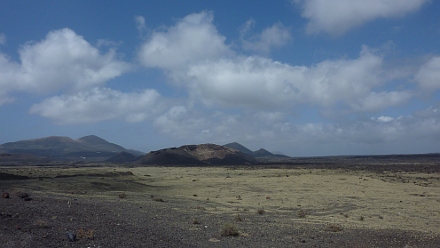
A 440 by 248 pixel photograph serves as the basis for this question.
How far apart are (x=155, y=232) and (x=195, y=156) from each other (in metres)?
115

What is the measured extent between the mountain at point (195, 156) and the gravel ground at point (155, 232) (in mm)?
101174

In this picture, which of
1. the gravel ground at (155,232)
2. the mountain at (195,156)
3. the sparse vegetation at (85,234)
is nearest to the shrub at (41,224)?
the gravel ground at (155,232)

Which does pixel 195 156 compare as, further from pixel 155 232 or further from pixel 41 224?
pixel 41 224

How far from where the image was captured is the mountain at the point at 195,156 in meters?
119

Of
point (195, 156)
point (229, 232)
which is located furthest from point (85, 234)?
point (195, 156)

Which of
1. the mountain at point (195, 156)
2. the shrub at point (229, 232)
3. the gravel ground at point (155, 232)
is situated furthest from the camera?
the mountain at point (195, 156)

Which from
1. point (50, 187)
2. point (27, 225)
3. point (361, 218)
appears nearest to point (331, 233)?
point (361, 218)

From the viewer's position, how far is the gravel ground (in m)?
11.0

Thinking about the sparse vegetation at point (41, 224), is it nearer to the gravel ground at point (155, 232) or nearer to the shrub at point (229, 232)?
the gravel ground at point (155, 232)

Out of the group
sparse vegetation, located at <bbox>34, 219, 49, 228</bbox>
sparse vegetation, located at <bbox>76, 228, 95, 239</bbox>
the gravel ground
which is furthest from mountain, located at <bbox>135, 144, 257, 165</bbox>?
sparse vegetation, located at <bbox>76, 228, 95, 239</bbox>

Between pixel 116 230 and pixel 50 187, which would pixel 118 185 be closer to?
pixel 50 187

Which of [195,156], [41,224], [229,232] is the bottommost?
[229,232]

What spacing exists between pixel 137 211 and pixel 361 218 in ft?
39.3

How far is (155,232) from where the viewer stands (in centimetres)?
1294
